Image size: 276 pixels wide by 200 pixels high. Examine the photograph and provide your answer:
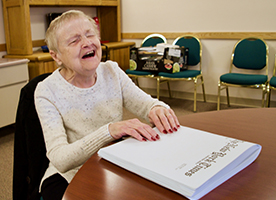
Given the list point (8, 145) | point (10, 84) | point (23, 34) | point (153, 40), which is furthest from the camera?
point (153, 40)

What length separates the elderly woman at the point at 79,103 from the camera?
1.00 m

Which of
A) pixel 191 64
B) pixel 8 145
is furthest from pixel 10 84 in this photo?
pixel 191 64

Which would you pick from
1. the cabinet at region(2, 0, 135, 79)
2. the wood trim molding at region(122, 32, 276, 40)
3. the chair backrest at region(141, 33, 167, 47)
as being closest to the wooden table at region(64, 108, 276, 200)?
the cabinet at region(2, 0, 135, 79)

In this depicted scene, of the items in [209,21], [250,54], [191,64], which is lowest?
[191,64]

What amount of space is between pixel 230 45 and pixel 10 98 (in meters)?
2.91

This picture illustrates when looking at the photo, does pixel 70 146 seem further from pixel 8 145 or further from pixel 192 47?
pixel 192 47

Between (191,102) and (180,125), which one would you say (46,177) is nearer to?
(180,125)

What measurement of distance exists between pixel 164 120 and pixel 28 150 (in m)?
0.58

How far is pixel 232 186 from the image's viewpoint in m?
0.69

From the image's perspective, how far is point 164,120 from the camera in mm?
1036

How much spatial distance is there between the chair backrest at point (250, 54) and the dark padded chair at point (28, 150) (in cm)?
321

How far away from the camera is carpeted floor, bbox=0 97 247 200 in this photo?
7.52ft

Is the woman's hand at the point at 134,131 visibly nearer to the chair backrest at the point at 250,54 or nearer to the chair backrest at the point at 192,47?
the chair backrest at the point at 250,54

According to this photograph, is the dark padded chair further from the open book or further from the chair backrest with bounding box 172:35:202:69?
the chair backrest with bounding box 172:35:202:69
